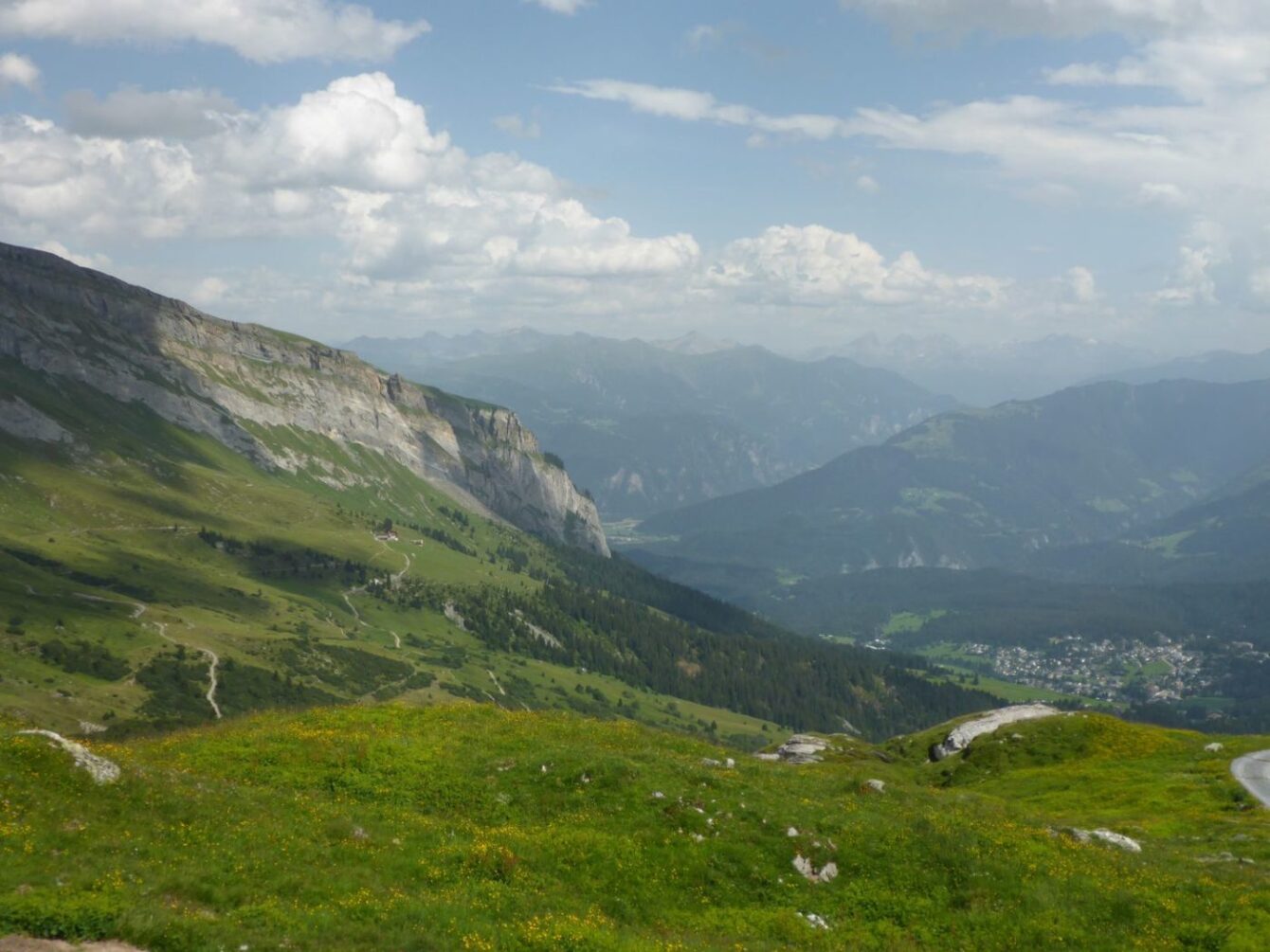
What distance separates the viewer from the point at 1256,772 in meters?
66.2

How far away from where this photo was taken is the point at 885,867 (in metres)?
33.3

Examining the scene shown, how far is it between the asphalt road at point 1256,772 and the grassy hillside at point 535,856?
16.3m

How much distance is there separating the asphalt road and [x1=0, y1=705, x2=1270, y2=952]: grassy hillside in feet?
53.5

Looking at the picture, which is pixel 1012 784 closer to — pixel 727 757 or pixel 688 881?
pixel 727 757

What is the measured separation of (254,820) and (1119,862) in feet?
116

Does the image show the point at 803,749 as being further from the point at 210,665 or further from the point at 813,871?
the point at 210,665

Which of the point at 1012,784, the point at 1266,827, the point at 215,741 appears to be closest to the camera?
the point at 215,741

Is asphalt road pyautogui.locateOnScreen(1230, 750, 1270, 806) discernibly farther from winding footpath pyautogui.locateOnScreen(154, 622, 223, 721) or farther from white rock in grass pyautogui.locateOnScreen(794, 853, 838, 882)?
winding footpath pyautogui.locateOnScreen(154, 622, 223, 721)

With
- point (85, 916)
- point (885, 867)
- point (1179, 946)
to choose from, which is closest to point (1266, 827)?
point (1179, 946)

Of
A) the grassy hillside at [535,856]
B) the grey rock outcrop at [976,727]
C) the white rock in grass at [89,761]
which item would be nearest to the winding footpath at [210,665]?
the grey rock outcrop at [976,727]

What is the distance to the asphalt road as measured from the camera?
195 ft

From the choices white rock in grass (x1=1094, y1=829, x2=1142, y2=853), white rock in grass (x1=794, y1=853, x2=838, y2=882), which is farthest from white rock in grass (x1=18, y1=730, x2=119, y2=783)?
white rock in grass (x1=1094, y1=829, x2=1142, y2=853)

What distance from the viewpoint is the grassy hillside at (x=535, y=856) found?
959 inches

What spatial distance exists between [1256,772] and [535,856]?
64401mm
